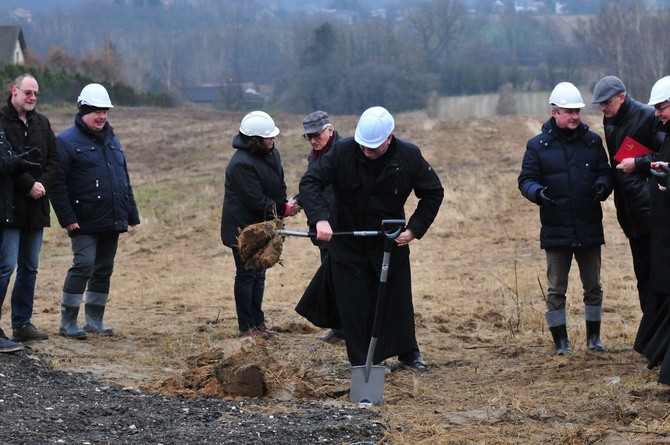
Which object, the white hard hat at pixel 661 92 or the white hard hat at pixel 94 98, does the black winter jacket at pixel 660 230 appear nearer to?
the white hard hat at pixel 661 92

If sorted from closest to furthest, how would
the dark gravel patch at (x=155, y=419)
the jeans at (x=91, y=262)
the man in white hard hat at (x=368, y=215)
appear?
the dark gravel patch at (x=155, y=419)
the man in white hard hat at (x=368, y=215)
the jeans at (x=91, y=262)

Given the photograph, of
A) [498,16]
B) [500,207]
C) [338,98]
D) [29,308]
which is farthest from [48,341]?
[498,16]

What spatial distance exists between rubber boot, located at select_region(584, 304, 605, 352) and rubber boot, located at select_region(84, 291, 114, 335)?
14.1 feet

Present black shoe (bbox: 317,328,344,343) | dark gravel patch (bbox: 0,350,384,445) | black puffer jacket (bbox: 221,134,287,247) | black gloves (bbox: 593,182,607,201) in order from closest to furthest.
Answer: dark gravel patch (bbox: 0,350,384,445) → black gloves (bbox: 593,182,607,201) → black puffer jacket (bbox: 221,134,287,247) → black shoe (bbox: 317,328,344,343)

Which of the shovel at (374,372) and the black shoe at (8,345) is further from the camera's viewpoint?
the black shoe at (8,345)

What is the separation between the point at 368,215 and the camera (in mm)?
9062

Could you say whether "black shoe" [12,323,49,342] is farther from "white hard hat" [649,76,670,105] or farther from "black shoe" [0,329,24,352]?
"white hard hat" [649,76,670,105]

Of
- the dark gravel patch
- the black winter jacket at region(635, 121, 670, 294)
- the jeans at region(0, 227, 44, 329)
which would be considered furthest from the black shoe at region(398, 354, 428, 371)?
the jeans at region(0, 227, 44, 329)

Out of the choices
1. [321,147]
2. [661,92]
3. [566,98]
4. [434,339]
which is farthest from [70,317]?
[661,92]

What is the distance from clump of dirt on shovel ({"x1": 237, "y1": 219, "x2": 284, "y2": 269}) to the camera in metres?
9.54

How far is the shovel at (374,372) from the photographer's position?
855 cm

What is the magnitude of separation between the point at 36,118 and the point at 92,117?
57 centimetres

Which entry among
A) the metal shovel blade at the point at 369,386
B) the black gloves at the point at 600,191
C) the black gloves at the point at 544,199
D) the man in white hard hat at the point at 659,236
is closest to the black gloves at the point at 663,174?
the man in white hard hat at the point at 659,236

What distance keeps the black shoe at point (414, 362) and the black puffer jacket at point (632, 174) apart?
194 centimetres
